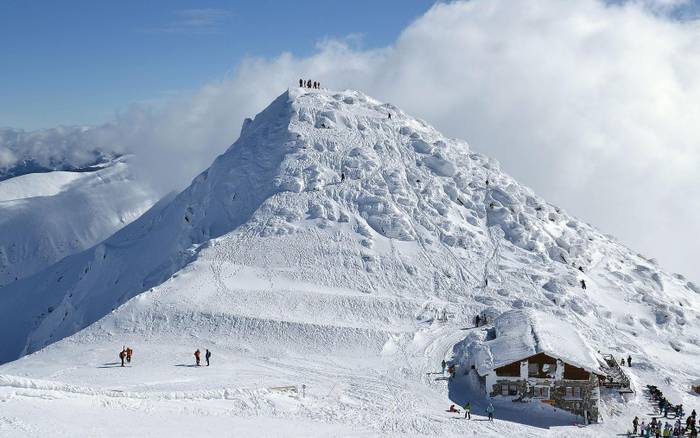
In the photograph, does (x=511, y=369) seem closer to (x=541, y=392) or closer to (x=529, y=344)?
(x=541, y=392)

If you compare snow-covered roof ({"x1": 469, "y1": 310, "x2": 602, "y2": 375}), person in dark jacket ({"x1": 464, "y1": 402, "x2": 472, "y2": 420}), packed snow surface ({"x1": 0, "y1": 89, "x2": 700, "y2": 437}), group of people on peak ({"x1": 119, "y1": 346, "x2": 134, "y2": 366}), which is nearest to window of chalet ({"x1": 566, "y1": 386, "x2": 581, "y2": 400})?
packed snow surface ({"x1": 0, "y1": 89, "x2": 700, "y2": 437})

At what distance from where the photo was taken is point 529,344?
50.4 m

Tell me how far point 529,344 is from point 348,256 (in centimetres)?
2587

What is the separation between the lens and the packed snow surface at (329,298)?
40719 millimetres

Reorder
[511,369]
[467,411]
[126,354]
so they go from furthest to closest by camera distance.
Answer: [126,354] → [511,369] → [467,411]

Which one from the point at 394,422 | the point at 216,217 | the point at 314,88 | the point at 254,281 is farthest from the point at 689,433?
the point at 314,88

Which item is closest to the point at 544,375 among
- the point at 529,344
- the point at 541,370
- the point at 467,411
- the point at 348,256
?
the point at 541,370

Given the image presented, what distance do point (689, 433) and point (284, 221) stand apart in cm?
4625

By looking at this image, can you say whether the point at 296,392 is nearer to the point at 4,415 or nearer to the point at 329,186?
the point at 4,415

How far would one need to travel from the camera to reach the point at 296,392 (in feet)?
144

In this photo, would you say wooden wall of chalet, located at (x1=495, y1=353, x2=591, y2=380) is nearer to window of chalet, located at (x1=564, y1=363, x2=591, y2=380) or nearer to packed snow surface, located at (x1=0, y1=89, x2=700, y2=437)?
window of chalet, located at (x1=564, y1=363, x2=591, y2=380)

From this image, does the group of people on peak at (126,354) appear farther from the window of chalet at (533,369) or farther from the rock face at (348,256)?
the window of chalet at (533,369)

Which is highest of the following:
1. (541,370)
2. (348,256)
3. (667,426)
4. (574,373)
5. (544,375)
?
(348,256)

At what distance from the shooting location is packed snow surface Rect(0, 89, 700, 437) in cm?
4072
